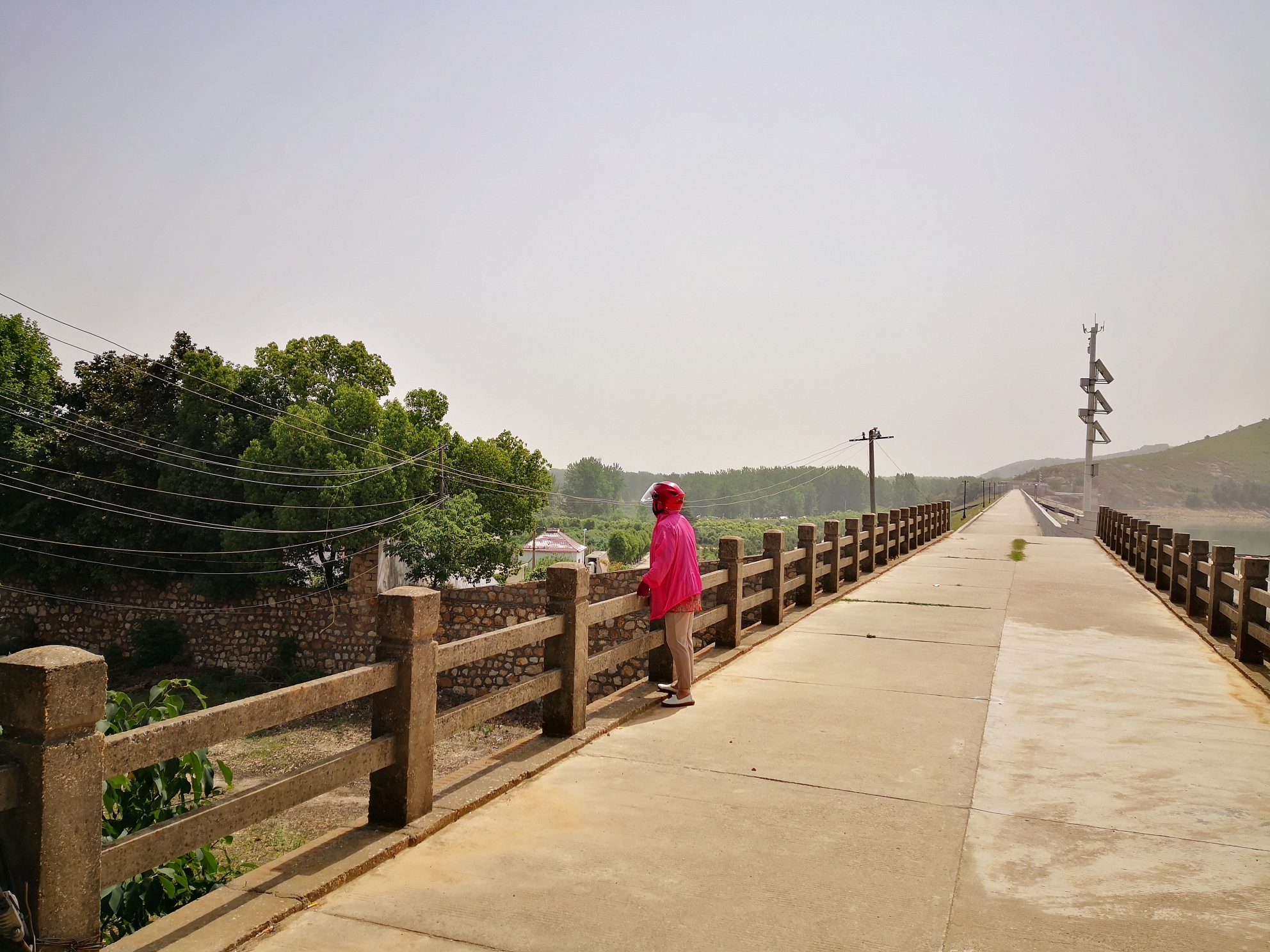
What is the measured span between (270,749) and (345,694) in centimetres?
2526

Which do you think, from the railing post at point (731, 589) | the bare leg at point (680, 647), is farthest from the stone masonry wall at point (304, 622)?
the bare leg at point (680, 647)

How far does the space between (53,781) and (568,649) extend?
341 centimetres

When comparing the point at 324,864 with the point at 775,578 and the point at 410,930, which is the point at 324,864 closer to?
the point at 410,930

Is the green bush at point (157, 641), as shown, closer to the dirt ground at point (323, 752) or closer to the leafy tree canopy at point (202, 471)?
the leafy tree canopy at point (202, 471)

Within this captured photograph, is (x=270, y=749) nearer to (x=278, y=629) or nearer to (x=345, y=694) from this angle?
(x=278, y=629)

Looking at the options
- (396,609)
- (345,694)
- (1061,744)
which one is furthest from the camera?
(1061,744)

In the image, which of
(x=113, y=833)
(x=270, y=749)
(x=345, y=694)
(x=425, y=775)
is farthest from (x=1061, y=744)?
(x=270, y=749)

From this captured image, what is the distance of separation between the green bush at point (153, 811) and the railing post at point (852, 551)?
40.6ft

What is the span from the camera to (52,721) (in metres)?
2.90

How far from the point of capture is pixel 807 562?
500 inches

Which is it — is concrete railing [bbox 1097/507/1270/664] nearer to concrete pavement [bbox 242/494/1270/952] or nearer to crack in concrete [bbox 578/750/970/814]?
concrete pavement [bbox 242/494/1270/952]

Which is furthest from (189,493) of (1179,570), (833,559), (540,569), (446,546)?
(1179,570)

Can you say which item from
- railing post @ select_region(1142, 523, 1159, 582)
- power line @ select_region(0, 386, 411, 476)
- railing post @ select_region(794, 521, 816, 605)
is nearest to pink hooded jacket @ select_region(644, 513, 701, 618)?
railing post @ select_region(794, 521, 816, 605)

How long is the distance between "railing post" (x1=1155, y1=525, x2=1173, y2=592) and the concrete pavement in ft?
24.5
